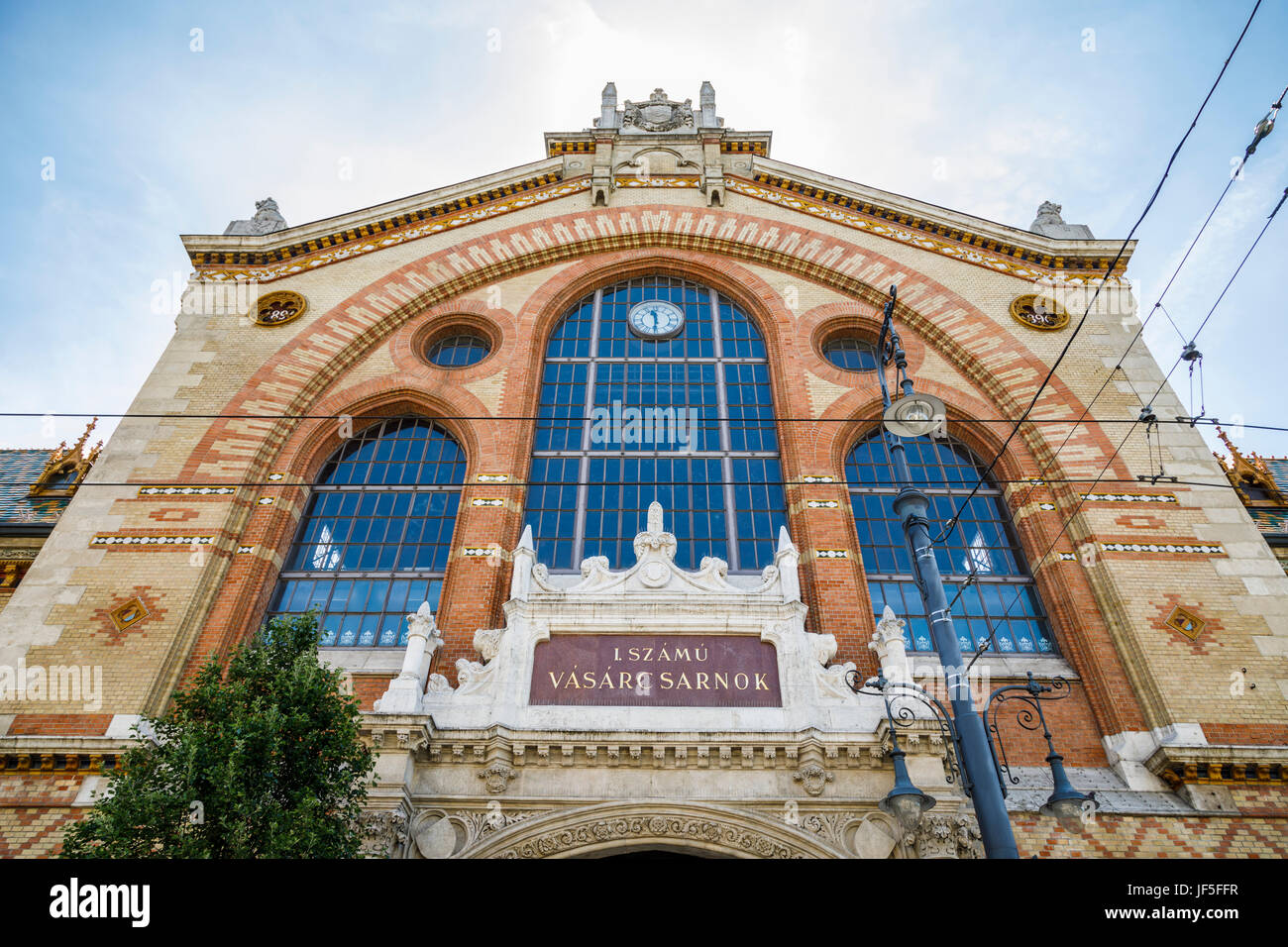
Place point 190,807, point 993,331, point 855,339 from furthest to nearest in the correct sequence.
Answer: point 855,339 → point 993,331 → point 190,807

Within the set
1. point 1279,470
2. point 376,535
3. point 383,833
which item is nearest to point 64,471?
point 376,535

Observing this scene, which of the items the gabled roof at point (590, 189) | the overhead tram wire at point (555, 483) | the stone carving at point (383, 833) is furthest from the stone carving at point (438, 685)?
the gabled roof at point (590, 189)

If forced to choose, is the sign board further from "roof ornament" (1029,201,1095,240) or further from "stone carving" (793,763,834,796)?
"roof ornament" (1029,201,1095,240)

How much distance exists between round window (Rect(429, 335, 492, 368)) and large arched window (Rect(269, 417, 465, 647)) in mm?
1943

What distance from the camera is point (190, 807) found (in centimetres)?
815

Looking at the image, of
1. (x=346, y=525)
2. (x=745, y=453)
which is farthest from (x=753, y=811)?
(x=346, y=525)

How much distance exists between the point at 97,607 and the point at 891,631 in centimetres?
1288

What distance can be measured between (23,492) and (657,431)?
16.3m

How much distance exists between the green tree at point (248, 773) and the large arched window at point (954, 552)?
9.38 m

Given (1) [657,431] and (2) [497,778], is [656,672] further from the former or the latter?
(1) [657,431]

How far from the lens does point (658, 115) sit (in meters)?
24.9

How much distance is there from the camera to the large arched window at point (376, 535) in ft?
49.8

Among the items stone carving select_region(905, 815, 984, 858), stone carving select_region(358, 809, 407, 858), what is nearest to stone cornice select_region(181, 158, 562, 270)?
stone carving select_region(358, 809, 407, 858)
